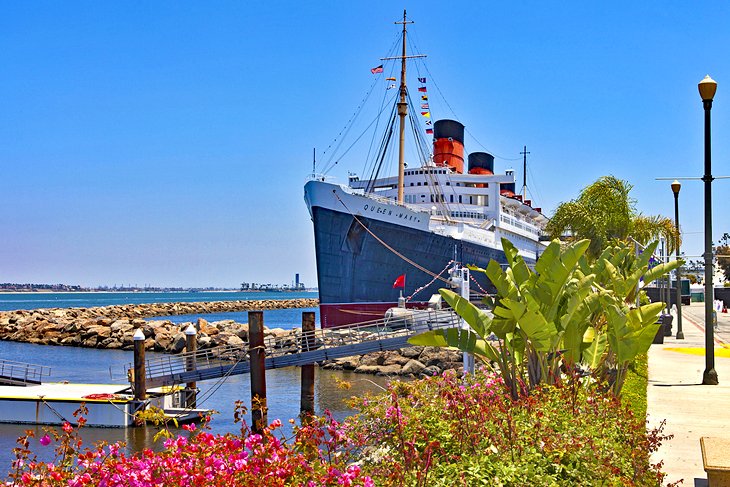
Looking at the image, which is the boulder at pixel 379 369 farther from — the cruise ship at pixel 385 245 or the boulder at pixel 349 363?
the cruise ship at pixel 385 245

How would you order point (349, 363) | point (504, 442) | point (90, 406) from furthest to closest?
point (349, 363), point (90, 406), point (504, 442)

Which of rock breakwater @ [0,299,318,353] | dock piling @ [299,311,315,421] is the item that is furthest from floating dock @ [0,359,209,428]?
rock breakwater @ [0,299,318,353]

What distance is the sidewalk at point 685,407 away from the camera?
347 inches

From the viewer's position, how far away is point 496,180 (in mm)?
54969

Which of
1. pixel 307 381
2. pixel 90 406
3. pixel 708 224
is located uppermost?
pixel 708 224

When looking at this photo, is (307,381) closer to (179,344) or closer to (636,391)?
(636,391)

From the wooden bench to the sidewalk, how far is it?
131 cm

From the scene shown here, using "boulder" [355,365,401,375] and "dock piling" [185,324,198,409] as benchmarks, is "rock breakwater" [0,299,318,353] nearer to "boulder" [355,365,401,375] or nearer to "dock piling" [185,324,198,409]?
"boulder" [355,365,401,375]

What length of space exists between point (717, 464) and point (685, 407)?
22.6 ft

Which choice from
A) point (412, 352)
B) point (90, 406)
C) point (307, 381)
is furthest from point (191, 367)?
point (412, 352)

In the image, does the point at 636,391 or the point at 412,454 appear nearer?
the point at 412,454

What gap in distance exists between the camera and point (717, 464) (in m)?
6.31

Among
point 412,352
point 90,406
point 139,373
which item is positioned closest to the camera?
point 90,406

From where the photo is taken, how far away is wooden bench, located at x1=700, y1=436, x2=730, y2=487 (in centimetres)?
627
